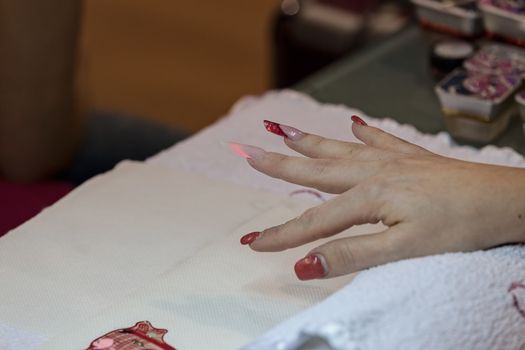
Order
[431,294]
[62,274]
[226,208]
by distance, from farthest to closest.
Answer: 1. [226,208]
2. [62,274]
3. [431,294]

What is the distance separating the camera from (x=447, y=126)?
1.00 m

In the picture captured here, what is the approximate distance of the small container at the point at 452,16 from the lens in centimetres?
109

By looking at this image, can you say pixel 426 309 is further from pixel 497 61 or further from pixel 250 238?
pixel 497 61

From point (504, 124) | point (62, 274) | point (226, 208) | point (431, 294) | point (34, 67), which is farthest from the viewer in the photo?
point (34, 67)

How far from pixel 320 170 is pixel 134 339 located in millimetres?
186

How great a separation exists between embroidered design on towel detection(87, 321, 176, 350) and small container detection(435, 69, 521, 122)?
1.47 feet

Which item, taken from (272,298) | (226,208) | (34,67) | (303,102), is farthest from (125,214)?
(34,67)

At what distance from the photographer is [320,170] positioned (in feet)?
2.30

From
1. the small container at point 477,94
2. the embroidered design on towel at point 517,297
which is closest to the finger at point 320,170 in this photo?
the embroidered design on towel at point 517,297

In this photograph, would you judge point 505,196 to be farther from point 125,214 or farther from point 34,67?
point 34,67

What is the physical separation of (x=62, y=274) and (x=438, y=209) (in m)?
0.31

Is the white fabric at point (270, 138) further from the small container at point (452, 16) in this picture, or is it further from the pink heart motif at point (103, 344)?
the pink heart motif at point (103, 344)

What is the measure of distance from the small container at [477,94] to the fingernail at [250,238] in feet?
1.14

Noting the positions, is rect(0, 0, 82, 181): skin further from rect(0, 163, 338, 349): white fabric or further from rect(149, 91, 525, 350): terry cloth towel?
rect(149, 91, 525, 350): terry cloth towel
